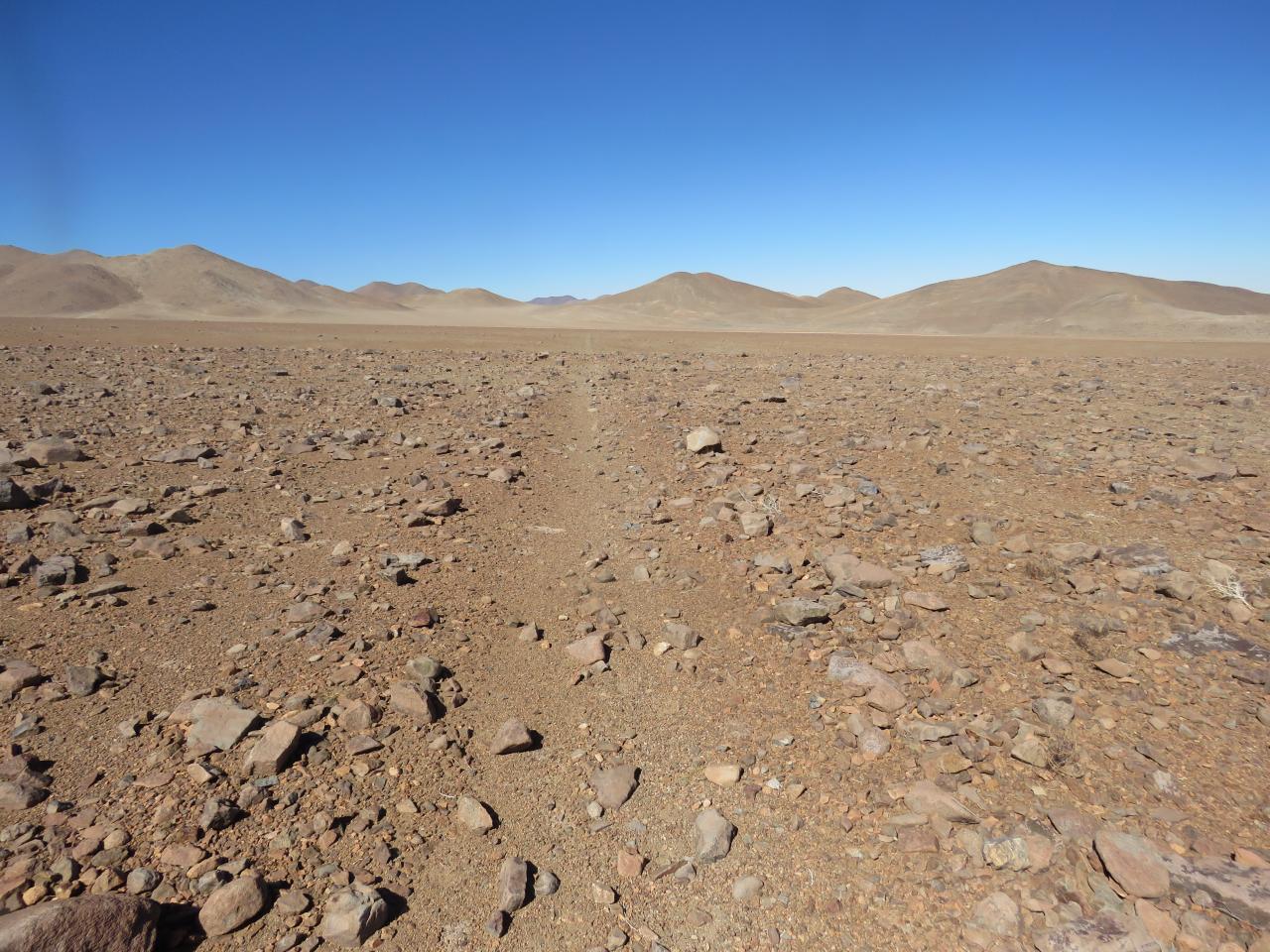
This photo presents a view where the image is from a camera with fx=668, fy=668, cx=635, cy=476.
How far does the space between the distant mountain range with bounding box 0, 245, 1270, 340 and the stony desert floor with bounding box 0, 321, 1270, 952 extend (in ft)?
201

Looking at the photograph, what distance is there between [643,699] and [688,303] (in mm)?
114023

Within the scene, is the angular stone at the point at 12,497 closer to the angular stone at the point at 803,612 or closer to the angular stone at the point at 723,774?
the angular stone at the point at 723,774

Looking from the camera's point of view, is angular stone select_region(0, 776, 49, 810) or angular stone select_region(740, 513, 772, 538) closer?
angular stone select_region(0, 776, 49, 810)

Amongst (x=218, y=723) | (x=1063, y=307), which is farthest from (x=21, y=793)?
(x=1063, y=307)

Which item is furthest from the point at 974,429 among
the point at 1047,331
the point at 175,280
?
the point at 175,280

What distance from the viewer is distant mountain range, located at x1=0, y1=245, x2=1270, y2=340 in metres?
73.4

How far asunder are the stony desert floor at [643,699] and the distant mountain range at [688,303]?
6127cm

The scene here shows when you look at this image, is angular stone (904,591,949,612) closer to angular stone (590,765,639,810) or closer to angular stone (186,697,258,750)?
angular stone (590,765,639,810)

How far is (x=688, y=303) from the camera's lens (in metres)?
113

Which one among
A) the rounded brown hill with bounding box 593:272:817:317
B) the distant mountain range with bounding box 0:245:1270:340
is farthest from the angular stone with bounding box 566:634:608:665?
the rounded brown hill with bounding box 593:272:817:317

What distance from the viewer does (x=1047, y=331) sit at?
222ft

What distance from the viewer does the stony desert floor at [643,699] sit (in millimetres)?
2463

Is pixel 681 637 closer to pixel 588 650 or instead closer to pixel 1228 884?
pixel 588 650

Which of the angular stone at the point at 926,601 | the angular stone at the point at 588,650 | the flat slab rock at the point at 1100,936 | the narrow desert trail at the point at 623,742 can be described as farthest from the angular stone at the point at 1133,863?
the angular stone at the point at 588,650
